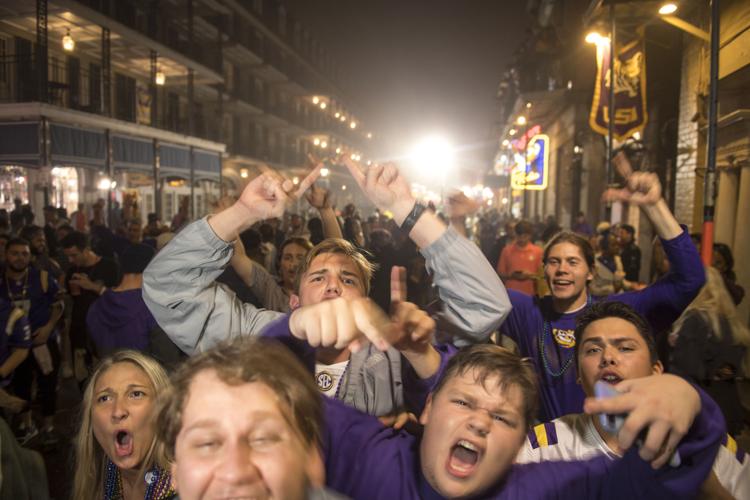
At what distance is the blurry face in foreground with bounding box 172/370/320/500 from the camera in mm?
1381

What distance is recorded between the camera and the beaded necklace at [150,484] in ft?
7.37

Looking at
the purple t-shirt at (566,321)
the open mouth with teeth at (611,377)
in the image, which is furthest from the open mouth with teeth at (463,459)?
the purple t-shirt at (566,321)

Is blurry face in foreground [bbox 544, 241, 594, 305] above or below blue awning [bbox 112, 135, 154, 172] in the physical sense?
below

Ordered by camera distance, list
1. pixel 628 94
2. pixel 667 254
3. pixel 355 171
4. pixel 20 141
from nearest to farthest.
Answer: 1. pixel 355 171
2. pixel 667 254
3. pixel 628 94
4. pixel 20 141

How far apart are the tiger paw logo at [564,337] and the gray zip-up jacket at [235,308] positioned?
53.0 inches

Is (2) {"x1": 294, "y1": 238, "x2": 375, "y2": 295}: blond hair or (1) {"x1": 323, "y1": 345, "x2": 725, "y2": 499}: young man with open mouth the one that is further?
(2) {"x1": 294, "y1": 238, "x2": 375, "y2": 295}: blond hair

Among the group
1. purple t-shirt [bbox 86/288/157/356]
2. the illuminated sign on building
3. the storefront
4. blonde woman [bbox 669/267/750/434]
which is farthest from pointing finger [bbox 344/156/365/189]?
the illuminated sign on building

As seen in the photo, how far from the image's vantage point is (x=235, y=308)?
7.61 ft

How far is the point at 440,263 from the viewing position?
6.91 ft

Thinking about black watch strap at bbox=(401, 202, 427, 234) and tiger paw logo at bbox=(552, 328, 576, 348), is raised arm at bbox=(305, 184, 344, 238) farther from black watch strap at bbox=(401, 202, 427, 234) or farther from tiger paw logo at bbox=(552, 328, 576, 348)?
tiger paw logo at bbox=(552, 328, 576, 348)

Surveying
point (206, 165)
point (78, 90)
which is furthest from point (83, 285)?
point (206, 165)

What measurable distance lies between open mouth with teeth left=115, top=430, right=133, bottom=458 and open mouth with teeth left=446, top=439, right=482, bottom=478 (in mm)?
1565

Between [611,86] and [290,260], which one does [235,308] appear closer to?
[290,260]

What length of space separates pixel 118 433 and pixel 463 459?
164 cm
